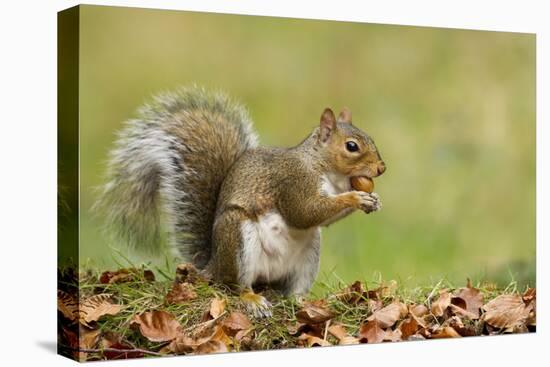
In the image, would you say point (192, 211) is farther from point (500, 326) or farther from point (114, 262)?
point (500, 326)

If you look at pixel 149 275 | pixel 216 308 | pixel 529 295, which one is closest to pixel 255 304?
pixel 216 308

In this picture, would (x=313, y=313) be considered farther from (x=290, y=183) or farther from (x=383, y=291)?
(x=290, y=183)

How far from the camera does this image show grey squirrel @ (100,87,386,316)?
19.0 ft

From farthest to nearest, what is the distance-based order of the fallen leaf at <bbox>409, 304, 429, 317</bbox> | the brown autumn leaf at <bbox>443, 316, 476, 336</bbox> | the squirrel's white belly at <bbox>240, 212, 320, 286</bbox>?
the brown autumn leaf at <bbox>443, 316, 476, 336</bbox>, the fallen leaf at <bbox>409, 304, 429, 317</bbox>, the squirrel's white belly at <bbox>240, 212, 320, 286</bbox>

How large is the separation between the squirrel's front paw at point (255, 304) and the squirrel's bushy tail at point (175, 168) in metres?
0.34

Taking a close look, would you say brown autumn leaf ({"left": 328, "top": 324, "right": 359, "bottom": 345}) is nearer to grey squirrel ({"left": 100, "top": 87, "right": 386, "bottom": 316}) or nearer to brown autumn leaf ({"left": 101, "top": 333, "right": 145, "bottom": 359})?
grey squirrel ({"left": 100, "top": 87, "right": 386, "bottom": 316})

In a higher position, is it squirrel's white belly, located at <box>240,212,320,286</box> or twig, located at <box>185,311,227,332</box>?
squirrel's white belly, located at <box>240,212,320,286</box>

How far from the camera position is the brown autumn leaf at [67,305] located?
17.9 feet

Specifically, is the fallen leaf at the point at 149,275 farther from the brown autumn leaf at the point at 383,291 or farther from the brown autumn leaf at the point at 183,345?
the brown autumn leaf at the point at 383,291

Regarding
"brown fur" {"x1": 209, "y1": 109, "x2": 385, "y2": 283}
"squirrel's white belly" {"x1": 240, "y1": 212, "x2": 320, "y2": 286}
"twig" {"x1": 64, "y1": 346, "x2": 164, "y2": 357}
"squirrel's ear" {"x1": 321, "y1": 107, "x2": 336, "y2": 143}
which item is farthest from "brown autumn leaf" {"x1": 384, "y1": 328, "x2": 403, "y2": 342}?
"twig" {"x1": 64, "y1": 346, "x2": 164, "y2": 357}

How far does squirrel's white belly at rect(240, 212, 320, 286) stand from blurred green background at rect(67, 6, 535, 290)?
10.5 inches

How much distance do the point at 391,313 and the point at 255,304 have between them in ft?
2.73

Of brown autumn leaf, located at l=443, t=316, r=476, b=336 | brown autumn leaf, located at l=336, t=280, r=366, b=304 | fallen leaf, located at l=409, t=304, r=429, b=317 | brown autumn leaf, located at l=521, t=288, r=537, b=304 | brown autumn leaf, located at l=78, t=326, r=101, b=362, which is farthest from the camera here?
brown autumn leaf, located at l=521, t=288, r=537, b=304

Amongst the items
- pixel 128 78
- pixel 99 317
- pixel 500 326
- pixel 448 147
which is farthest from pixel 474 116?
pixel 99 317
